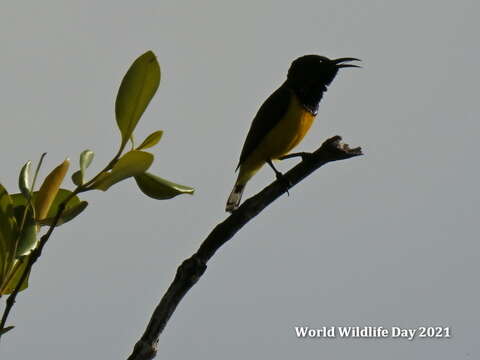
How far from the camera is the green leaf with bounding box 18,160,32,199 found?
154 cm

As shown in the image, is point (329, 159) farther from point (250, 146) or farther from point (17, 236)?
point (250, 146)

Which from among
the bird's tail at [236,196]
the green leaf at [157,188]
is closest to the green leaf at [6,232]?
the green leaf at [157,188]

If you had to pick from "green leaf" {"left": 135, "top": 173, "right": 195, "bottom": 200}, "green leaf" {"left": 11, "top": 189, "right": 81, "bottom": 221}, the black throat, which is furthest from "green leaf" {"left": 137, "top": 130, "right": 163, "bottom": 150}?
the black throat

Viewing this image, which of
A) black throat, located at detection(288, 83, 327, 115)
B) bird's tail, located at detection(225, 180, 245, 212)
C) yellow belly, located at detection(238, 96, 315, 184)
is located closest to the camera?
yellow belly, located at detection(238, 96, 315, 184)

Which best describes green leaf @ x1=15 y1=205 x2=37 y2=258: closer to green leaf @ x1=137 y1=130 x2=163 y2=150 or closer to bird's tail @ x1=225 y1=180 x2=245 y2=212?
green leaf @ x1=137 y1=130 x2=163 y2=150

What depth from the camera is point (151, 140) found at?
1745mm

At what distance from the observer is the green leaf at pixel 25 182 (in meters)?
1.54

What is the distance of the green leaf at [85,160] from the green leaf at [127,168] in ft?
0.11

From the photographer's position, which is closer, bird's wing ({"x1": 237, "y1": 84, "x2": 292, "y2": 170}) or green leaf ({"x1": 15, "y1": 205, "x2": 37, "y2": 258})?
green leaf ({"x1": 15, "y1": 205, "x2": 37, "y2": 258})

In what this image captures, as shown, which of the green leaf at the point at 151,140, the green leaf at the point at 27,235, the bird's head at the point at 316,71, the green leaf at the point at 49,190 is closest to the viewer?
the green leaf at the point at 27,235

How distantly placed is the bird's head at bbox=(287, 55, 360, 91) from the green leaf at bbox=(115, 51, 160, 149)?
5.04 meters

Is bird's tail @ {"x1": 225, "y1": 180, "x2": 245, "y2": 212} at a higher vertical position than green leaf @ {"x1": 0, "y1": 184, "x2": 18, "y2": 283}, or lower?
higher

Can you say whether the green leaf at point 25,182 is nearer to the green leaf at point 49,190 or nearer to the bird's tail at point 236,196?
the green leaf at point 49,190

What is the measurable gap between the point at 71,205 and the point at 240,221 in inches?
16.8
